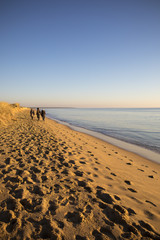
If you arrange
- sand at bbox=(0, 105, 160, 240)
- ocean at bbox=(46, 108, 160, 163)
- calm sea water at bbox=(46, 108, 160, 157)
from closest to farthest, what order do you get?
sand at bbox=(0, 105, 160, 240), ocean at bbox=(46, 108, 160, 163), calm sea water at bbox=(46, 108, 160, 157)

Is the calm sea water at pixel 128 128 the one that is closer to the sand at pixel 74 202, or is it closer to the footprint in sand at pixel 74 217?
the sand at pixel 74 202

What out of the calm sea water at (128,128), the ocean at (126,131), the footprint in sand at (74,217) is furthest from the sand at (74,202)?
the calm sea water at (128,128)

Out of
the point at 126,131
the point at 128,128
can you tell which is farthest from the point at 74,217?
the point at 128,128

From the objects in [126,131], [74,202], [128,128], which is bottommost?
[126,131]

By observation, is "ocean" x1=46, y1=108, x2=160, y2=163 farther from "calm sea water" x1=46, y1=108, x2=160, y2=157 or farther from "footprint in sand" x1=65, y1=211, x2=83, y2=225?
"footprint in sand" x1=65, y1=211, x2=83, y2=225

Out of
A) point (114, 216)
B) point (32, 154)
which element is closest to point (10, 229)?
point (114, 216)

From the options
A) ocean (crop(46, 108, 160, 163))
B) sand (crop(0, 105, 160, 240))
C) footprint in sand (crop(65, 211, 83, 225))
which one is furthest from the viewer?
ocean (crop(46, 108, 160, 163))

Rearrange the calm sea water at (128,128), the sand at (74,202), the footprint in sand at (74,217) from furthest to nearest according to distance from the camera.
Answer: the calm sea water at (128,128) < the footprint in sand at (74,217) < the sand at (74,202)

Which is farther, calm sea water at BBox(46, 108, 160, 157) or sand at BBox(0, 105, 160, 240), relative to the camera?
calm sea water at BBox(46, 108, 160, 157)

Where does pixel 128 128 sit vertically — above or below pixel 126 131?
above

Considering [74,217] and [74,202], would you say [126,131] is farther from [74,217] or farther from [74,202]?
[74,217]

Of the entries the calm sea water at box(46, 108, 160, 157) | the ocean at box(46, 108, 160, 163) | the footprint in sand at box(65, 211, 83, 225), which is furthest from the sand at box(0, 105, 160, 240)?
the calm sea water at box(46, 108, 160, 157)

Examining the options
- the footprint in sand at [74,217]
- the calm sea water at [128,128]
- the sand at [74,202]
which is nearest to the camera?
the sand at [74,202]

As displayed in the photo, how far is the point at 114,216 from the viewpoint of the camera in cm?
270
